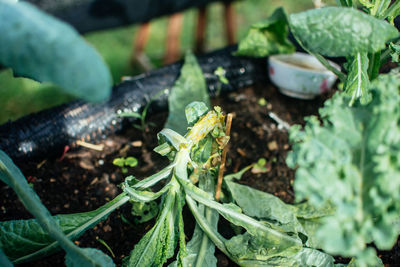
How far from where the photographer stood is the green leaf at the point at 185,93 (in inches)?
53.4

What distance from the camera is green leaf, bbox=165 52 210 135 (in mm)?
1356

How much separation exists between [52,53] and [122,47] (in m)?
2.84

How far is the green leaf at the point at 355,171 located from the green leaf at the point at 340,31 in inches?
5.5

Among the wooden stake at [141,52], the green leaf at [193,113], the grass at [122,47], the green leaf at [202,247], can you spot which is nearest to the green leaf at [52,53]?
the green leaf at [193,113]

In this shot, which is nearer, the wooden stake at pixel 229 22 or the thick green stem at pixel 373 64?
the thick green stem at pixel 373 64

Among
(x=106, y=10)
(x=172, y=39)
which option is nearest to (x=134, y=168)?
(x=106, y=10)

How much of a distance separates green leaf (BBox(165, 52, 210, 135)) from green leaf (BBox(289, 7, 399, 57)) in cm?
61

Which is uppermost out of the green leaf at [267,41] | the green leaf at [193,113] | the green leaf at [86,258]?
the green leaf at [267,41]

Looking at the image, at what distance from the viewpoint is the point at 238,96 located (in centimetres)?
164

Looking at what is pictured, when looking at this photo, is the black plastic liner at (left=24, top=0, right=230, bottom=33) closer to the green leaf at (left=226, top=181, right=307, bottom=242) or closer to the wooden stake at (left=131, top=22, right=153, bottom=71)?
the wooden stake at (left=131, top=22, right=153, bottom=71)

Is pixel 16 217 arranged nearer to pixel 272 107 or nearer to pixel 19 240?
pixel 19 240

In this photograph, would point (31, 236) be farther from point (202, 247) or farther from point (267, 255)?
point (267, 255)

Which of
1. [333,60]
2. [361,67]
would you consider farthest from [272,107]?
[361,67]

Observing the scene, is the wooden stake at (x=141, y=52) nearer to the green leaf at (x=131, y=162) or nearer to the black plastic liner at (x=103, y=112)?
the black plastic liner at (x=103, y=112)
